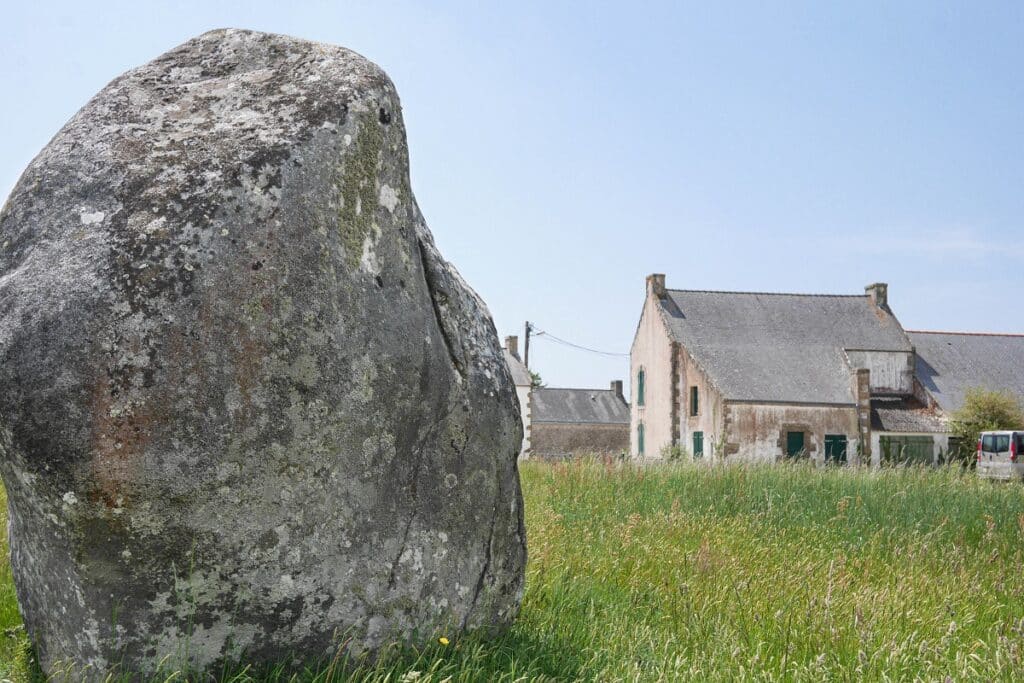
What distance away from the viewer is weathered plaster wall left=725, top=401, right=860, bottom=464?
32.1 meters

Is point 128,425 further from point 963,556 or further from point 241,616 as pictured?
point 963,556

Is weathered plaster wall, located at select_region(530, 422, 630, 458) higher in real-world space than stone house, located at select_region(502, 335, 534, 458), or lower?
lower

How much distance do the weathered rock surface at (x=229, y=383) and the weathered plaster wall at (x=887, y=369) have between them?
34833 millimetres

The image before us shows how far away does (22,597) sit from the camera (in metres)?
3.68

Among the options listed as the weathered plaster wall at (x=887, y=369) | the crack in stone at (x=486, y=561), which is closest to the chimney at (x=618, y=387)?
the weathered plaster wall at (x=887, y=369)

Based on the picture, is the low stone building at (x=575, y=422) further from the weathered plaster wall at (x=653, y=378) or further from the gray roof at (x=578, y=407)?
the weathered plaster wall at (x=653, y=378)

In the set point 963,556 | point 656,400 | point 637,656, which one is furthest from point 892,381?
point 637,656

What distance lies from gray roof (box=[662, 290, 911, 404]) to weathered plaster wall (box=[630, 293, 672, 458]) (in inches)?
37.8

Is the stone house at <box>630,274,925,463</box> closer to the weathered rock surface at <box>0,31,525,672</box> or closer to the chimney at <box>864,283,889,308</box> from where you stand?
the chimney at <box>864,283,889,308</box>

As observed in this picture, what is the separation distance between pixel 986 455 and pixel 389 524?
87.3 ft

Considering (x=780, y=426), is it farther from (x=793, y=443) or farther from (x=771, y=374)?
(x=771, y=374)

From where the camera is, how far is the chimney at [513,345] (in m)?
52.6

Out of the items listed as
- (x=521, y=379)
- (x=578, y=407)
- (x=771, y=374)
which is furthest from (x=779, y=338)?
(x=578, y=407)

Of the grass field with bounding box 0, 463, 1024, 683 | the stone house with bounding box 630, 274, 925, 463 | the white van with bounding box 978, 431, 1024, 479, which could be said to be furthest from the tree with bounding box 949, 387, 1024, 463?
the grass field with bounding box 0, 463, 1024, 683
